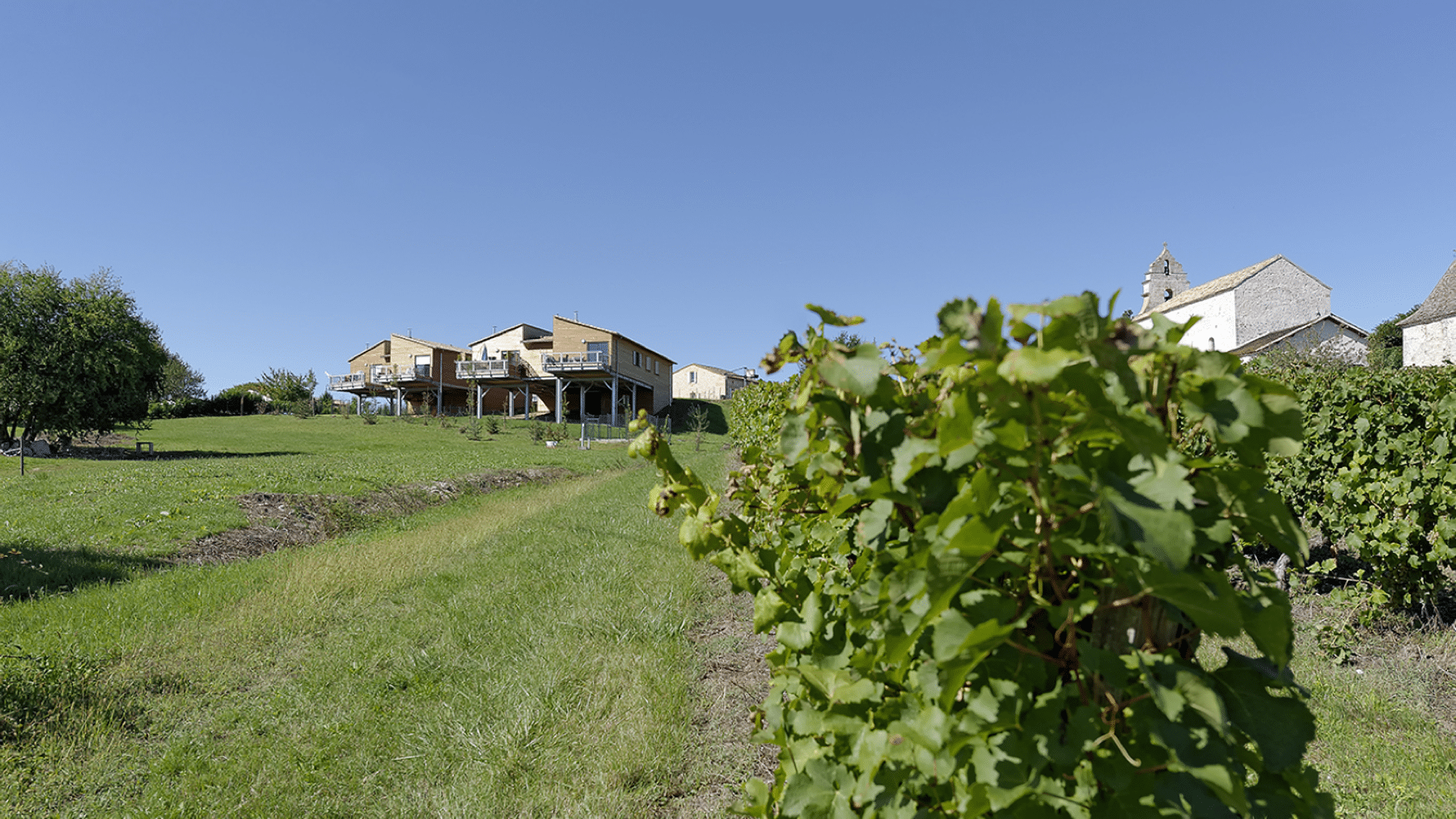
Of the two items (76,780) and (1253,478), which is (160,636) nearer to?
(76,780)

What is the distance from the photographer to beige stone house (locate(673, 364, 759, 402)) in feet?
228

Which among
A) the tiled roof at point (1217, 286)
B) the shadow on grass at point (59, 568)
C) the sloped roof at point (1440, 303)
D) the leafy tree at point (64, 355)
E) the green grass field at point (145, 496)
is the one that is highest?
the tiled roof at point (1217, 286)

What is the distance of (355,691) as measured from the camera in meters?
4.33

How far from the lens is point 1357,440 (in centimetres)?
527

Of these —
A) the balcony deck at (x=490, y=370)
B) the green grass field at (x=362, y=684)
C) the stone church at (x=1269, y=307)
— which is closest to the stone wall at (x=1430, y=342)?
the stone church at (x=1269, y=307)

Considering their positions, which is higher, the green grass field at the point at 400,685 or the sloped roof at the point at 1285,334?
the sloped roof at the point at 1285,334

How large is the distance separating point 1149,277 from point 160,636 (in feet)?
212

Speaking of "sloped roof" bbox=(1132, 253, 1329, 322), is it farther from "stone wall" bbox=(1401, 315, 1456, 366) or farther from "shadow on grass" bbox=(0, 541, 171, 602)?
"shadow on grass" bbox=(0, 541, 171, 602)

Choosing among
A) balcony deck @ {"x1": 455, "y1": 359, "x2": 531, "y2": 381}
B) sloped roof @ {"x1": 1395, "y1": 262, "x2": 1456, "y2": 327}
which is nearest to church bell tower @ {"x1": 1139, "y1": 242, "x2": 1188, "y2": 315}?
sloped roof @ {"x1": 1395, "y1": 262, "x2": 1456, "y2": 327}

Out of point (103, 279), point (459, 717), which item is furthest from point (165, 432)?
point (459, 717)

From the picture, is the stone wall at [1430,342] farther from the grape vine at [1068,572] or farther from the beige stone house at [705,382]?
the beige stone house at [705,382]

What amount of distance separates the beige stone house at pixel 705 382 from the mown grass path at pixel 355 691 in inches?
2371

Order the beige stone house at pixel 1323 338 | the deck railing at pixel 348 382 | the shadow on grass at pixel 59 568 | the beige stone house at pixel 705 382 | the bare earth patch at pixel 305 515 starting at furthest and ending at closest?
the beige stone house at pixel 705 382 < the deck railing at pixel 348 382 < the beige stone house at pixel 1323 338 < the bare earth patch at pixel 305 515 < the shadow on grass at pixel 59 568

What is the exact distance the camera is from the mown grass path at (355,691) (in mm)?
3238
